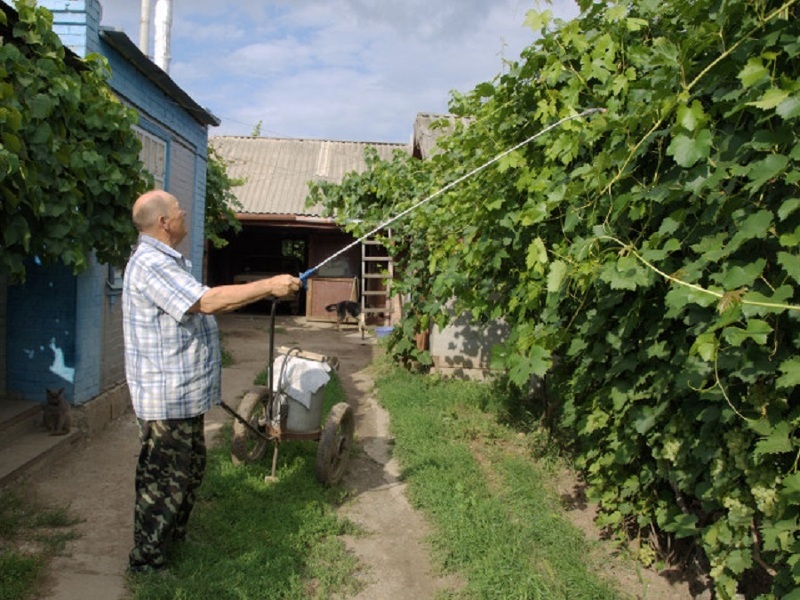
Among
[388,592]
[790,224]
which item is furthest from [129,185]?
[790,224]

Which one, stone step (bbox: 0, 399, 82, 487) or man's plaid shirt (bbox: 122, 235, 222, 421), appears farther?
stone step (bbox: 0, 399, 82, 487)

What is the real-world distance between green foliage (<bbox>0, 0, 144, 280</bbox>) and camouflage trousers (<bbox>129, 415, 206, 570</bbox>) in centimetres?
172

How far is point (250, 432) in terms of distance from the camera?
16.1 feet

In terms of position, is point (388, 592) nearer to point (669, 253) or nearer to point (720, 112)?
point (669, 253)

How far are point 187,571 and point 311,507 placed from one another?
3.41 ft

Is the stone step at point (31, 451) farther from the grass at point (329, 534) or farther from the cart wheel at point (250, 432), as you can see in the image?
the cart wheel at point (250, 432)

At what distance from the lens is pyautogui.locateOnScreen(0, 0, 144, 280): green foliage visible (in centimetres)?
403

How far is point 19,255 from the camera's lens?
14.1ft

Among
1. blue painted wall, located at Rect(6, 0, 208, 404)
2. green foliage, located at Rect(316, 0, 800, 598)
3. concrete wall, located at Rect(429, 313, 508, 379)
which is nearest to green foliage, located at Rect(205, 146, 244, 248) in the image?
concrete wall, located at Rect(429, 313, 508, 379)

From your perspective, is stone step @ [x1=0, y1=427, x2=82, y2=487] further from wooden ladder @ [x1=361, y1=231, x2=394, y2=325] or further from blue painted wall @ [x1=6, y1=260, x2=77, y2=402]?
wooden ladder @ [x1=361, y1=231, x2=394, y2=325]

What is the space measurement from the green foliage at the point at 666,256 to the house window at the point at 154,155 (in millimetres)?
4259

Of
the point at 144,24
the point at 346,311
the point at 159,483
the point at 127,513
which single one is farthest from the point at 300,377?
the point at 144,24

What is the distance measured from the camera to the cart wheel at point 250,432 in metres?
4.81

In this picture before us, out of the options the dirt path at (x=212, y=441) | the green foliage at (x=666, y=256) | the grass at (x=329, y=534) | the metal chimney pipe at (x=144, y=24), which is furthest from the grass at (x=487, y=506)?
the metal chimney pipe at (x=144, y=24)
